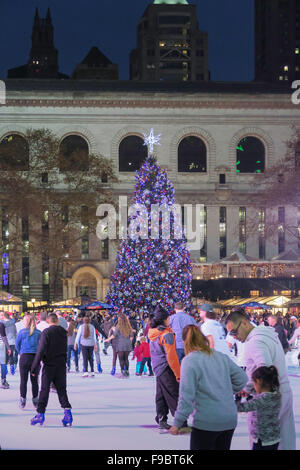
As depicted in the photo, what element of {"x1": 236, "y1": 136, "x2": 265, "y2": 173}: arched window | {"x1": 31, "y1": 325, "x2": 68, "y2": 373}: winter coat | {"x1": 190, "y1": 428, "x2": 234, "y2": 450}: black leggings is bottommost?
{"x1": 190, "y1": 428, "x2": 234, "y2": 450}: black leggings

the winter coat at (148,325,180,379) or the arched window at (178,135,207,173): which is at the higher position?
the arched window at (178,135,207,173)

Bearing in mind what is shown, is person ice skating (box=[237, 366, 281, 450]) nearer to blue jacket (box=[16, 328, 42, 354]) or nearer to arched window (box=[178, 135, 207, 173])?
blue jacket (box=[16, 328, 42, 354])

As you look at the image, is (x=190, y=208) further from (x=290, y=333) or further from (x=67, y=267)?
(x=290, y=333)

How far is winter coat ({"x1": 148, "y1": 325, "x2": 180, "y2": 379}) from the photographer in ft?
42.2

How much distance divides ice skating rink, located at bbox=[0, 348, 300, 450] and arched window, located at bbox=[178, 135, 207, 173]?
60.4 metres

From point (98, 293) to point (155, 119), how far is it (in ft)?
52.4

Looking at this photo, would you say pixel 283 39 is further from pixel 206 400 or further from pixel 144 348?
pixel 206 400

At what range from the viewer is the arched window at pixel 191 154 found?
3145 inches

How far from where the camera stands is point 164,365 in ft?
43.1

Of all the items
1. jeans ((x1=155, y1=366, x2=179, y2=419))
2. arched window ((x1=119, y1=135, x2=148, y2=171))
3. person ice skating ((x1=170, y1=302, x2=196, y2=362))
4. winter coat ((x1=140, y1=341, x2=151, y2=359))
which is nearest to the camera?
jeans ((x1=155, y1=366, x2=179, y2=419))

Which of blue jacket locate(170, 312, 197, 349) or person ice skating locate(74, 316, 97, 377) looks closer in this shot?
blue jacket locate(170, 312, 197, 349)

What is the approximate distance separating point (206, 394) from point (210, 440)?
0.37 m

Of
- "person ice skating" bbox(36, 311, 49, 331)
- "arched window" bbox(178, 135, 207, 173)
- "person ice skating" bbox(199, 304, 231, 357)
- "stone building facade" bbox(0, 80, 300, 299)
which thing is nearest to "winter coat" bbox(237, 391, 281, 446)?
"person ice skating" bbox(199, 304, 231, 357)

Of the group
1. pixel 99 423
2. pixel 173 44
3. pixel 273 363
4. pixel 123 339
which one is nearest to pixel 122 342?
pixel 123 339
